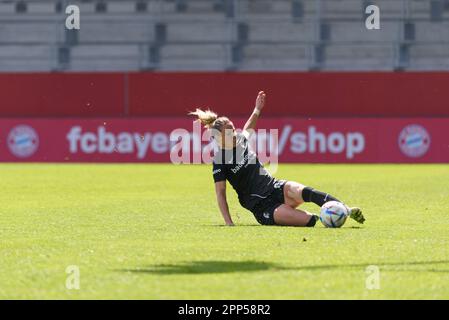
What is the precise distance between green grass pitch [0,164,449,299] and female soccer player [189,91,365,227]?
30 cm

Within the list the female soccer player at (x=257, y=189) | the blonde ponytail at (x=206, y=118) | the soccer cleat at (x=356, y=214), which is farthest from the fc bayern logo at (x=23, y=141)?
the soccer cleat at (x=356, y=214)

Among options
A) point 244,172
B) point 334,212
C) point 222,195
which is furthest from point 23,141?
point 334,212

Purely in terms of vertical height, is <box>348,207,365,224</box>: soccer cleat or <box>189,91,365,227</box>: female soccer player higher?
<box>189,91,365,227</box>: female soccer player

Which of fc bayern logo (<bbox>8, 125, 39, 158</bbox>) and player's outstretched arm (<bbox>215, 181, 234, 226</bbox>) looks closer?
player's outstretched arm (<bbox>215, 181, 234, 226</bbox>)

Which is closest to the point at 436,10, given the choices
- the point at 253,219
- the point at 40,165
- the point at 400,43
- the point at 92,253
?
the point at 400,43

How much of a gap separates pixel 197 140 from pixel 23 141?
4.83m

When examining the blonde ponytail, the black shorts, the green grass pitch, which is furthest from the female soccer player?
the green grass pitch

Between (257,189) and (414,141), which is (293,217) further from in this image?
(414,141)

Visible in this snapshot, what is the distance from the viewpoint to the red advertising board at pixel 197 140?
104ft

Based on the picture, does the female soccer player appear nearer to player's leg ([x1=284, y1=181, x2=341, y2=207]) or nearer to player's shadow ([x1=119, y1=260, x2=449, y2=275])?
player's leg ([x1=284, y1=181, x2=341, y2=207])

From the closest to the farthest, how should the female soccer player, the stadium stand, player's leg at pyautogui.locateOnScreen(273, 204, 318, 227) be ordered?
the female soccer player → player's leg at pyautogui.locateOnScreen(273, 204, 318, 227) → the stadium stand

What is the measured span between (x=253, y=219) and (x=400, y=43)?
2000cm

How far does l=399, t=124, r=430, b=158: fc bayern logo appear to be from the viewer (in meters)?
31.5

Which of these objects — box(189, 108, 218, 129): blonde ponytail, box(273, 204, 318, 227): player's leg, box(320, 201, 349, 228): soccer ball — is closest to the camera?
box(189, 108, 218, 129): blonde ponytail
